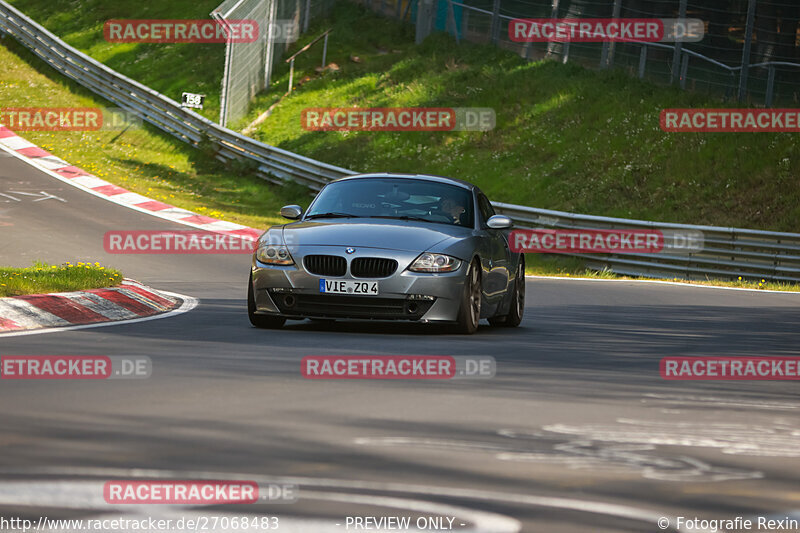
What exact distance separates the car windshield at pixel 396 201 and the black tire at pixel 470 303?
81 cm

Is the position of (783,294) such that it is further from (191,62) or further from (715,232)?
(191,62)

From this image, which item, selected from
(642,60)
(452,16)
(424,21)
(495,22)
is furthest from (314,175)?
(424,21)

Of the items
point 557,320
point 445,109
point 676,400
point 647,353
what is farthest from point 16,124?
point 676,400

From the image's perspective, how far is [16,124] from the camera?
115ft

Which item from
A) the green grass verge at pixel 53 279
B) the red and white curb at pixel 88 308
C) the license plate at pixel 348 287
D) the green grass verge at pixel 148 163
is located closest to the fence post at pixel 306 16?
the green grass verge at pixel 148 163

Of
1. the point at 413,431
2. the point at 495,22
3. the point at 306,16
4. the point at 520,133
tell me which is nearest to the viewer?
the point at 413,431

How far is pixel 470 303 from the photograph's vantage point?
1077 centimetres

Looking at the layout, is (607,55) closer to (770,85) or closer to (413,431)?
(770,85)

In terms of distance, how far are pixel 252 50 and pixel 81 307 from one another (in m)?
26.7

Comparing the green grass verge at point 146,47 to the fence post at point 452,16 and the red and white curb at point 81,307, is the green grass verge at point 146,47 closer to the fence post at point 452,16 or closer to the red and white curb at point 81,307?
the fence post at point 452,16

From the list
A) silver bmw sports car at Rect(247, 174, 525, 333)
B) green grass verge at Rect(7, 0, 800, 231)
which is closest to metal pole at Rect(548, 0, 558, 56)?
green grass verge at Rect(7, 0, 800, 231)

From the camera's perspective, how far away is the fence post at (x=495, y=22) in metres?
36.9

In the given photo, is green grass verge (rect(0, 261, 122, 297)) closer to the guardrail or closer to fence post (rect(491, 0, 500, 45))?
the guardrail

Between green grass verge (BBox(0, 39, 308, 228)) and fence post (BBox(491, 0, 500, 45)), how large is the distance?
9380mm
